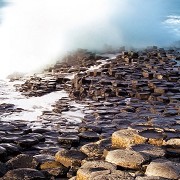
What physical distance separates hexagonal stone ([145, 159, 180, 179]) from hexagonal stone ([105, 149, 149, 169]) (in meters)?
0.19

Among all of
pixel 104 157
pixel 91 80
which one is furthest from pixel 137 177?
pixel 91 80

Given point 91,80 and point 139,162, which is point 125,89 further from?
point 139,162

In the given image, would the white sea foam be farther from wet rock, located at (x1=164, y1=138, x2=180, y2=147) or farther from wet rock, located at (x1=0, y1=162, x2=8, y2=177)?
wet rock, located at (x1=0, y1=162, x2=8, y2=177)

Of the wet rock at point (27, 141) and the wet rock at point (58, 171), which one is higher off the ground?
the wet rock at point (27, 141)

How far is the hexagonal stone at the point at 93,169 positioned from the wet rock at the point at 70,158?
1.32ft

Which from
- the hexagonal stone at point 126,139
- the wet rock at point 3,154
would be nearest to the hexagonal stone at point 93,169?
the hexagonal stone at point 126,139

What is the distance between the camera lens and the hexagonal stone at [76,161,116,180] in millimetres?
4223

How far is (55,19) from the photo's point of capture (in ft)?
65.8

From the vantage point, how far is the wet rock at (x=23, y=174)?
454 centimetres

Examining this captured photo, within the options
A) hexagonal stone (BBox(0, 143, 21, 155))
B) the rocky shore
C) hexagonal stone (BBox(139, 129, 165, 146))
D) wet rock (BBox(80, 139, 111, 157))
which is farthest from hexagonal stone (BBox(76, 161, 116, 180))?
hexagonal stone (BBox(0, 143, 21, 155))

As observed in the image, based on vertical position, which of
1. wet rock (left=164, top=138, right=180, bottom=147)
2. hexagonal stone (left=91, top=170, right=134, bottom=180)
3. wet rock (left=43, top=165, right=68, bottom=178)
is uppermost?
hexagonal stone (left=91, top=170, right=134, bottom=180)

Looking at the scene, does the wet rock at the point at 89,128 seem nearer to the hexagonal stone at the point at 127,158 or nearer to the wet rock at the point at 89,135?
the wet rock at the point at 89,135

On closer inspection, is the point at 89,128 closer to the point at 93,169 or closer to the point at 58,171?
the point at 58,171

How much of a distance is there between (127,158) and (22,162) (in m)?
1.32
